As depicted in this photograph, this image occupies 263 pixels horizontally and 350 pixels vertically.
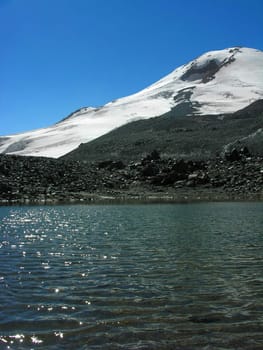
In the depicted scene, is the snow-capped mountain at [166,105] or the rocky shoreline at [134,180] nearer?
the rocky shoreline at [134,180]

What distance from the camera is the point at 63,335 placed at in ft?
28.5

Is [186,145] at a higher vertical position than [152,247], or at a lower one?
higher

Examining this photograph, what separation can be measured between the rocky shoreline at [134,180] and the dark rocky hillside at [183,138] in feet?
24.6

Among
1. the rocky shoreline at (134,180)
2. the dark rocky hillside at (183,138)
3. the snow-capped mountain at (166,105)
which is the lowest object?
the rocky shoreline at (134,180)

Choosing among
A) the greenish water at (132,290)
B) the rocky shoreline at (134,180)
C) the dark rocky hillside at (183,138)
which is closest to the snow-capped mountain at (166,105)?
the dark rocky hillside at (183,138)

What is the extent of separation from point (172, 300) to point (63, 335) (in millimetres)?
2894

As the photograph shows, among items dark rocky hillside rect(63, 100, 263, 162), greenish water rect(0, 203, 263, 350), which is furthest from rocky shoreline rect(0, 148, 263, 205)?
greenish water rect(0, 203, 263, 350)

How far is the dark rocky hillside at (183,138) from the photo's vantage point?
7438 cm

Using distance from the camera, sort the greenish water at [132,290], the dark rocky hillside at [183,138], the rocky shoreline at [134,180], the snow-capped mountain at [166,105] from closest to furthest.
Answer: the greenish water at [132,290], the rocky shoreline at [134,180], the dark rocky hillside at [183,138], the snow-capped mountain at [166,105]

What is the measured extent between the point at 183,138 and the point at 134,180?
24.8 m

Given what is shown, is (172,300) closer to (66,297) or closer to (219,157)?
(66,297)

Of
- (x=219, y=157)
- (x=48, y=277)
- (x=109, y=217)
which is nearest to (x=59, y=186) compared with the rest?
(x=219, y=157)

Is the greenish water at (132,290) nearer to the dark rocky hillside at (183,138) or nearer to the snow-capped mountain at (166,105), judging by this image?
the dark rocky hillside at (183,138)

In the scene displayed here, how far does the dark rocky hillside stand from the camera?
74375mm
